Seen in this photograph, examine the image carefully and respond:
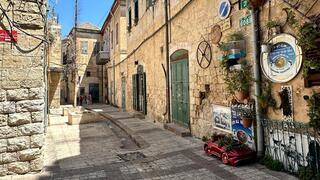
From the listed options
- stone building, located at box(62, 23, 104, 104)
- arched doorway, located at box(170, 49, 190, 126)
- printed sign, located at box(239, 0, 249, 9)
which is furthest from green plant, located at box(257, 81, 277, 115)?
stone building, located at box(62, 23, 104, 104)

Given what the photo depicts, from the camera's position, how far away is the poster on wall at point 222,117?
18.2 feet

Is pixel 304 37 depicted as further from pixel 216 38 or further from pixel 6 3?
pixel 6 3

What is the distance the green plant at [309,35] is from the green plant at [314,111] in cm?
68

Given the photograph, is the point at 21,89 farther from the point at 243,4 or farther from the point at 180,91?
the point at 180,91

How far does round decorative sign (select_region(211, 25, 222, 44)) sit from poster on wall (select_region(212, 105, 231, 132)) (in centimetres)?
152

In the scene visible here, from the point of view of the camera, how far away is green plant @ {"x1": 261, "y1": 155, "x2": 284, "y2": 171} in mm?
4227

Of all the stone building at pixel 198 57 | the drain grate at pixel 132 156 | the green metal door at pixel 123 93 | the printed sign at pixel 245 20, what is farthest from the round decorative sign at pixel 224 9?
the green metal door at pixel 123 93

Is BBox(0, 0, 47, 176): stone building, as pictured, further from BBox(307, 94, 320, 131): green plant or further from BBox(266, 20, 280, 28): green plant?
BBox(307, 94, 320, 131): green plant

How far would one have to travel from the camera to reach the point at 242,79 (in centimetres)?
488

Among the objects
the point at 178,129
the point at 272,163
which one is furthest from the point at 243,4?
the point at 178,129

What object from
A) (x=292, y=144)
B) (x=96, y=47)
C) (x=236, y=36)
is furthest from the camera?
(x=96, y=47)

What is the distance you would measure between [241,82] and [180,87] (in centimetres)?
347

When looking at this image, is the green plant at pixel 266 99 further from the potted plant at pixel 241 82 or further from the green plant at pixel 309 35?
the green plant at pixel 309 35

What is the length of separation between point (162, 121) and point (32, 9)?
6152 millimetres
